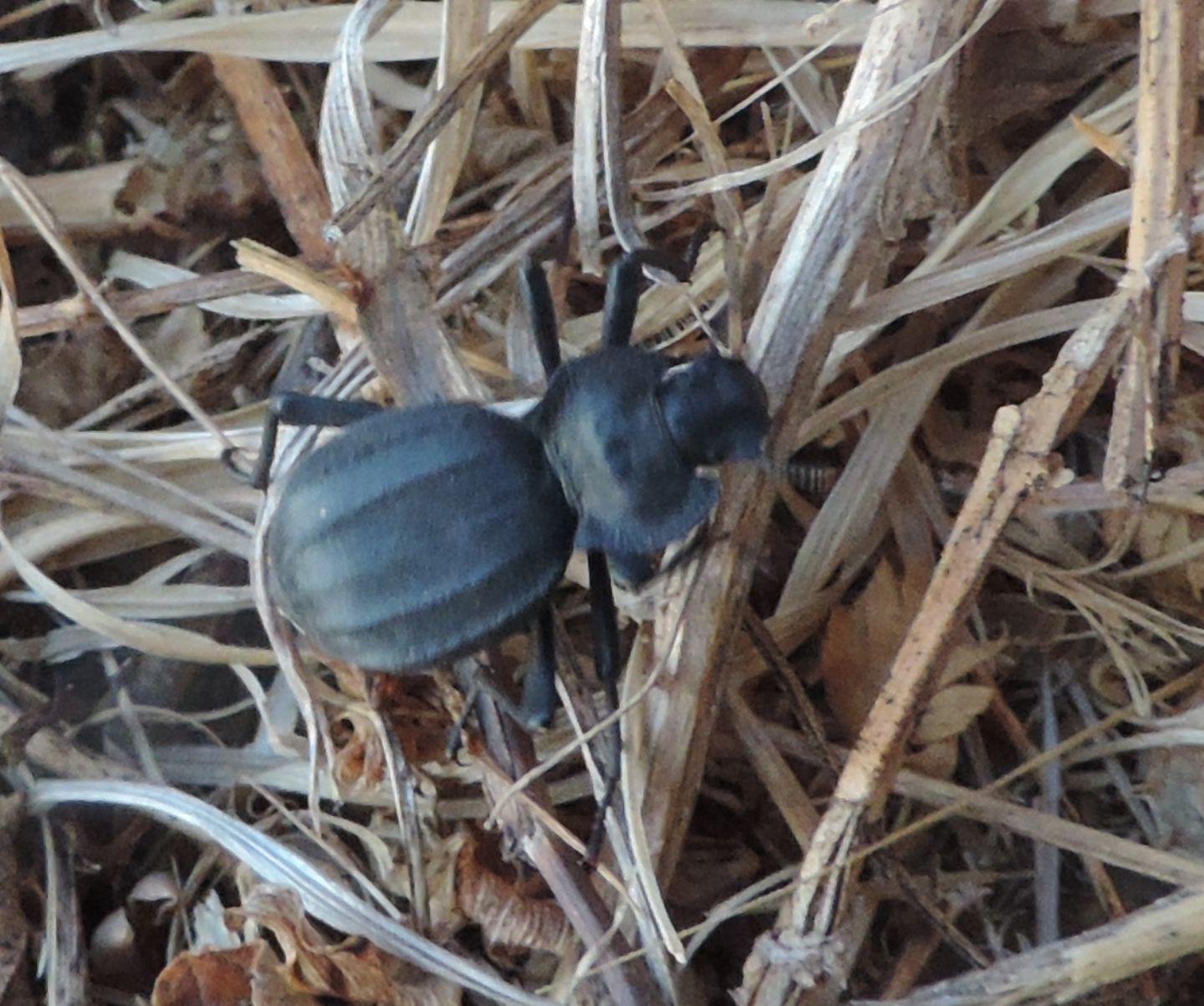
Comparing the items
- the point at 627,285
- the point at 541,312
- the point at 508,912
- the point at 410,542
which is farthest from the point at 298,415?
the point at 508,912

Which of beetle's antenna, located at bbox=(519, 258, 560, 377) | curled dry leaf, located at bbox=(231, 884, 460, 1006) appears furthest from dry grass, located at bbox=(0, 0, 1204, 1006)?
beetle's antenna, located at bbox=(519, 258, 560, 377)

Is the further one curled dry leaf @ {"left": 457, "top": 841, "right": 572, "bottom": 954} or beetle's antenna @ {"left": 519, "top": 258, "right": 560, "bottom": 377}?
beetle's antenna @ {"left": 519, "top": 258, "right": 560, "bottom": 377}

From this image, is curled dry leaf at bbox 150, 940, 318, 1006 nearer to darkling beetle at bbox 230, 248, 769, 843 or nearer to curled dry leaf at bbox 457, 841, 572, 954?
curled dry leaf at bbox 457, 841, 572, 954

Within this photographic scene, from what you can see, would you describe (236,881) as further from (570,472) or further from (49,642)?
(570,472)

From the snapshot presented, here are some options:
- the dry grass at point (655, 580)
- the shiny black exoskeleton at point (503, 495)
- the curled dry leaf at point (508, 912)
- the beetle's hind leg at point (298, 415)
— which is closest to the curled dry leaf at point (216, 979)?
the dry grass at point (655, 580)

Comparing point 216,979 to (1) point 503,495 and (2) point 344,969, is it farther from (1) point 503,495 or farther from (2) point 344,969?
(1) point 503,495

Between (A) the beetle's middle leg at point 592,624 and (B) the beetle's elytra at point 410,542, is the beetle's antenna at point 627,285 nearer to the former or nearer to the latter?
(A) the beetle's middle leg at point 592,624

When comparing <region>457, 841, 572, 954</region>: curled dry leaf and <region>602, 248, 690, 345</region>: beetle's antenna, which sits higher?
<region>602, 248, 690, 345</region>: beetle's antenna

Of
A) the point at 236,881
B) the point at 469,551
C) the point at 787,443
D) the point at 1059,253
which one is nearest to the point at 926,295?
the point at 1059,253
